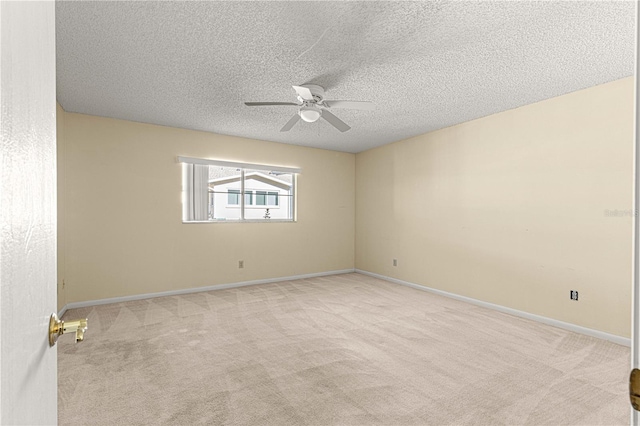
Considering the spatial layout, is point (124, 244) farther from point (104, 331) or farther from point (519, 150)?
point (519, 150)

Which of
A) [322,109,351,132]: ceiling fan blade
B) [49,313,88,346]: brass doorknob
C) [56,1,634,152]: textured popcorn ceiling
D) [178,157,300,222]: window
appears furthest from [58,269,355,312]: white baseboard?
[49,313,88,346]: brass doorknob

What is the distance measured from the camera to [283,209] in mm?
5715

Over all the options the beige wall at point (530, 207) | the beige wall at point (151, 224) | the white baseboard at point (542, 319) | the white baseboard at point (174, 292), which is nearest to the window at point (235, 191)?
the beige wall at point (151, 224)

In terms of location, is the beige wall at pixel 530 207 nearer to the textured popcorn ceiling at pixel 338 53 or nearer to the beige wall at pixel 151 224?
the textured popcorn ceiling at pixel 338 53

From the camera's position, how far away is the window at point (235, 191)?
15.5 feet

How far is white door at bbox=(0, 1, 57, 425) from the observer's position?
1.31 ft

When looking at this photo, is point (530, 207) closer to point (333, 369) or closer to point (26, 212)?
point (333, 369)

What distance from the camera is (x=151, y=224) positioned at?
442 cm

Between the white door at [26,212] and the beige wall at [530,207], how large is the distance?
4051 mm

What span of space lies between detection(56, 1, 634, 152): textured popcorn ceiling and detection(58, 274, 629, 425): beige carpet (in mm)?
2465

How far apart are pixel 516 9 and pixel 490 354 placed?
2597mm

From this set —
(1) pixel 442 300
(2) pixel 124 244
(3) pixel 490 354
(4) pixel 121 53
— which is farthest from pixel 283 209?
(3) pixel 490 354

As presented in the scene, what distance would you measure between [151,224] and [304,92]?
3075 mm

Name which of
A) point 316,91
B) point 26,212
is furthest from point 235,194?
point 26,212
